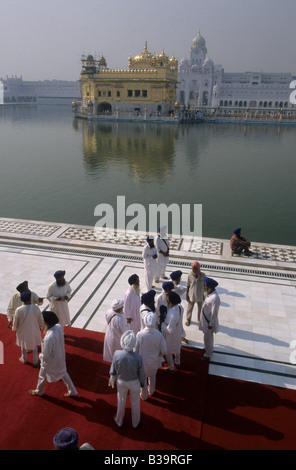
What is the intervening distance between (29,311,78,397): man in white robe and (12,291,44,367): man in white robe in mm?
537

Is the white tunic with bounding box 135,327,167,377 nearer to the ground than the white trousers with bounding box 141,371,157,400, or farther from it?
farther from it

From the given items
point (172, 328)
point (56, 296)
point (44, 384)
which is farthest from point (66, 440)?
point (56, 296)

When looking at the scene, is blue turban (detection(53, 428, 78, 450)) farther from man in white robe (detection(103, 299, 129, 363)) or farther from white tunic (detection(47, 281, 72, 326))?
white tunic (detection(47, 281, 72, 326))

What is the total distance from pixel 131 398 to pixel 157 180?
40.6ft

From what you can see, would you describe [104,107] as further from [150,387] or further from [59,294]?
[150,387]

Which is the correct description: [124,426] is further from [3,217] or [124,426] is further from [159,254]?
[3,217]

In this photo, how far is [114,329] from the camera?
158 inches

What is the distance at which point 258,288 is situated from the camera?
21.0 feet

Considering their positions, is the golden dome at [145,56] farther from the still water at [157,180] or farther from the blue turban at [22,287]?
the blue turban at [22,287]

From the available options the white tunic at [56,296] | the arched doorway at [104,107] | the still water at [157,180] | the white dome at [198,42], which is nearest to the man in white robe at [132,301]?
the white tunic at [56,296]

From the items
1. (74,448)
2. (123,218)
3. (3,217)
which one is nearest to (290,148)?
(123,218)

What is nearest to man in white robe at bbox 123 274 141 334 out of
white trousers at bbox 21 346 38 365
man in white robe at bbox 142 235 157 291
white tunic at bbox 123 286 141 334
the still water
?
white tunic at bbox 123 286 141 334

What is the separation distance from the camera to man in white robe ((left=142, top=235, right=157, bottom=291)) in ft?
19.9

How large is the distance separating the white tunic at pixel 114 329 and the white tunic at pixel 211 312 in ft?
3.51
